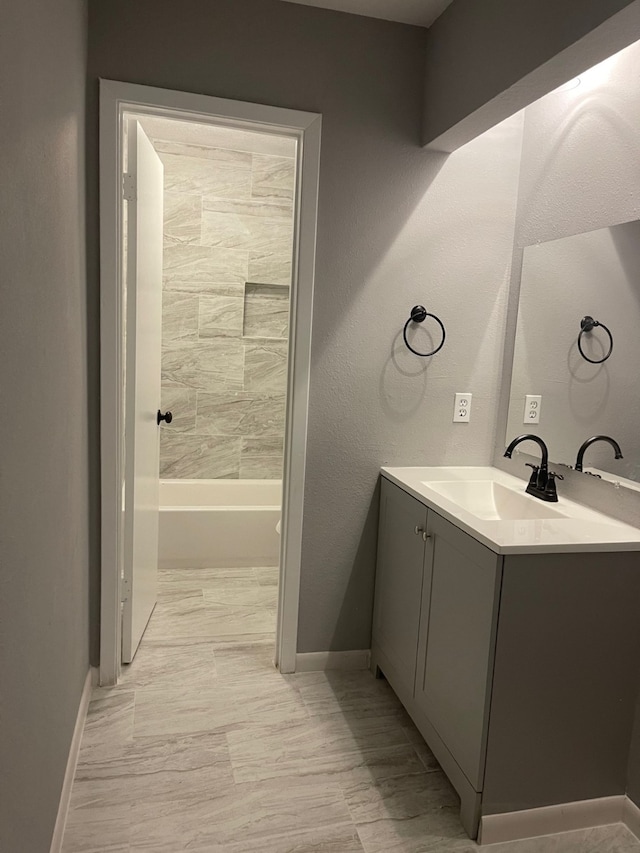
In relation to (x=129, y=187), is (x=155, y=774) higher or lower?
lower

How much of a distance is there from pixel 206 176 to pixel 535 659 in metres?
3.52

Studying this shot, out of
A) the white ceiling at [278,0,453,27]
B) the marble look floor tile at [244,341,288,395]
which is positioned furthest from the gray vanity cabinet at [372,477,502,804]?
the marble look floor tile at [244,341,288,395]

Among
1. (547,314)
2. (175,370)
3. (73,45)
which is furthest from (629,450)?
(175,370)

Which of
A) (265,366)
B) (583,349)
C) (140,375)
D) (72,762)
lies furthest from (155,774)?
(265,366)

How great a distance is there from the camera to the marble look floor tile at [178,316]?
13.9 feet

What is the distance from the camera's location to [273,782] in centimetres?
211

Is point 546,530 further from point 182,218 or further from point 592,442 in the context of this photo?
point 182,218

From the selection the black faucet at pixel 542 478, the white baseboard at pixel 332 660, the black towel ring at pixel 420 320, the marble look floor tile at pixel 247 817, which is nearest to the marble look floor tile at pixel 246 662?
the white baseboard at pixel 332 660

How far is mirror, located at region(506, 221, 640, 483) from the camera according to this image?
205 centimetres

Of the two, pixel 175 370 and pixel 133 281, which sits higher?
pixel 133 281

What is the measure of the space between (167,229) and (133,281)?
1811mm

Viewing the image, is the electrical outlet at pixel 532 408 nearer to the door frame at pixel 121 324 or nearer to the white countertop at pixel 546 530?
the white countertop at pixel 546 530

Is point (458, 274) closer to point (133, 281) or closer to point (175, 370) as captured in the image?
point (133, 281)

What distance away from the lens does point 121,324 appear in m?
2.46
